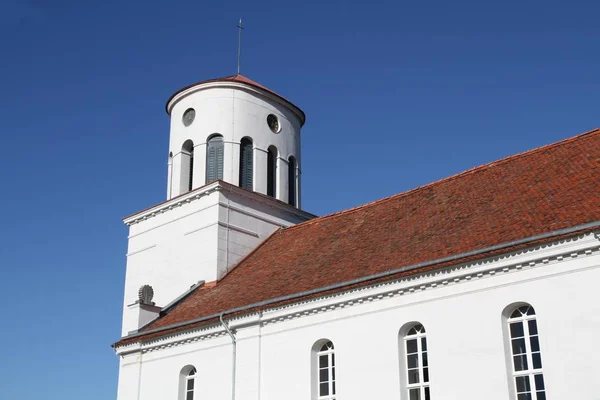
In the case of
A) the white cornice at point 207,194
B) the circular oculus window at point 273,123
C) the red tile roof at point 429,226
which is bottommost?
the red tile roof at point 429,226

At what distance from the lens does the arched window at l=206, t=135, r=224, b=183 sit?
110 ft

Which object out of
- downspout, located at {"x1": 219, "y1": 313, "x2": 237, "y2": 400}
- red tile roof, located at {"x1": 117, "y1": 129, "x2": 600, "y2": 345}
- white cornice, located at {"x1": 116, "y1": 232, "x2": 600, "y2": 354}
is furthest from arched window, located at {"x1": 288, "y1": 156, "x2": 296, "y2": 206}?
downspout, located at {"x1": 219, "y1": 313, "x2": 237, "y2": 400}

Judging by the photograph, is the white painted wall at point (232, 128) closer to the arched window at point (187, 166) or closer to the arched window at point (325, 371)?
the arched window at point (187, 166)

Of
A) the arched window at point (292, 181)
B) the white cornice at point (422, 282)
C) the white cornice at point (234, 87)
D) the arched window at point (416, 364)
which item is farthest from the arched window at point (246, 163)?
the arched window at point (416, 364)

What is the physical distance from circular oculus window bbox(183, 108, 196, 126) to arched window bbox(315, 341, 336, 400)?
15264 mm

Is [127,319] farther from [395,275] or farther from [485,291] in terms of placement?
[485,291]

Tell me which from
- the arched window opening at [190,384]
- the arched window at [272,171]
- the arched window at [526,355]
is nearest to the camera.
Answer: the arched window at [526,355]

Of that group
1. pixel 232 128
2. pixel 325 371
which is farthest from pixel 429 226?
pixel 232 128

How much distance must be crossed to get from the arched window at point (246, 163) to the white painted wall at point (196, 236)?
1243mm

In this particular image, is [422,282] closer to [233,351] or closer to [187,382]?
[233,351]

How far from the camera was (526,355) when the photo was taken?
19.0 metres

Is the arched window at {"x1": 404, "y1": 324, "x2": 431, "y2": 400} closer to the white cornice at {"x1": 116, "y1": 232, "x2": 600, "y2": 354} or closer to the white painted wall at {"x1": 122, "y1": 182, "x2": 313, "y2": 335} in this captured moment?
the white cornice at {"x1": 116, "y1": 232, "x2": 600, "y2": 354}

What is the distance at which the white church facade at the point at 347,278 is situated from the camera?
1898cm

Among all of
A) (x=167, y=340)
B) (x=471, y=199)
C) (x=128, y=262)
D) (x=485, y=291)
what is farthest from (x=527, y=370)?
(x=128, y=262)
